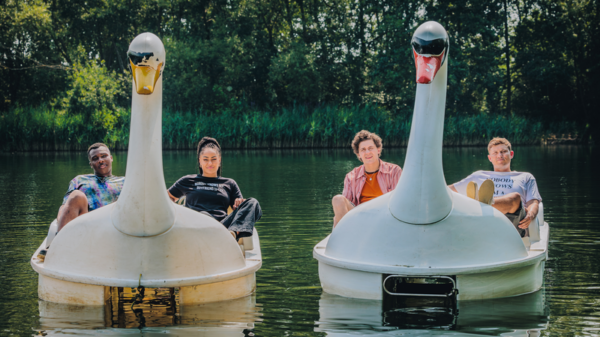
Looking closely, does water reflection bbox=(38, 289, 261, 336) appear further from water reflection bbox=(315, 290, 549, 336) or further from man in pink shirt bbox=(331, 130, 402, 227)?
man in pink shirt bbox=(331, 130, 402, 227)

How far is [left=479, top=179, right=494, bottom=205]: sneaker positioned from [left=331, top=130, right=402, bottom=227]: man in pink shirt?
43.4 inches

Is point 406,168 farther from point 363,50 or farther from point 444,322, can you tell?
point 363,50

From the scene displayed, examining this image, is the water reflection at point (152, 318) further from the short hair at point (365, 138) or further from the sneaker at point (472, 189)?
the sneaker at point (472, 189)

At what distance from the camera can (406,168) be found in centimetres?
516

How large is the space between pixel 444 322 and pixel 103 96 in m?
30.7

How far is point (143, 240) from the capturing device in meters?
4.81

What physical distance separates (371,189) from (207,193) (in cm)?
163

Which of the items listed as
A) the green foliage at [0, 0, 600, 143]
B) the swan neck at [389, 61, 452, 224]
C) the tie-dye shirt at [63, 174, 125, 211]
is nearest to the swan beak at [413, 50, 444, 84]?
the swan neck at [389, 61, 452, 224]

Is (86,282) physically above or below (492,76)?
below

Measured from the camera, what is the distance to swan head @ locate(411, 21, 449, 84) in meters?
4.93

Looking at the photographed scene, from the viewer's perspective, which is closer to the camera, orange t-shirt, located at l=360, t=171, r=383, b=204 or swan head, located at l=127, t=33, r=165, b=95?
swan head, located at l=127, t=33, r=165, b=95

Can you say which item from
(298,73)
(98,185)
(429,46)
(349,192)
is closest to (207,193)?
(98,185)

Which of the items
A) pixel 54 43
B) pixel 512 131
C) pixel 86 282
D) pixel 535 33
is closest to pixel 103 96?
pixel 54 43

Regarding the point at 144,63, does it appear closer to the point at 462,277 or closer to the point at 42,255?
the point at 42,255
